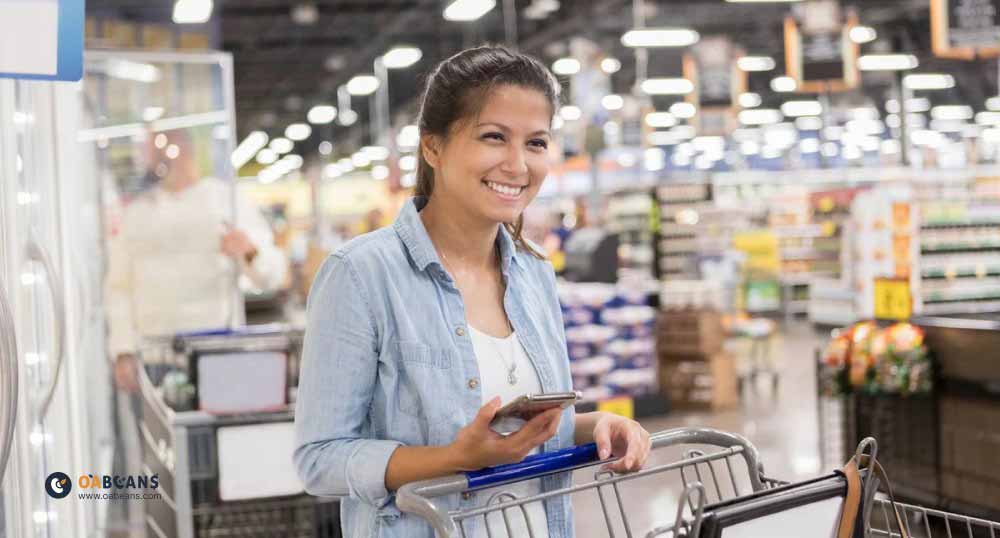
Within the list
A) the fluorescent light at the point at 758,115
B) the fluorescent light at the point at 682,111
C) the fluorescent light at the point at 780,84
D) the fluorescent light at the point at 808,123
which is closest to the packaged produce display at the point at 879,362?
the fluorescent light at the point at 682,111

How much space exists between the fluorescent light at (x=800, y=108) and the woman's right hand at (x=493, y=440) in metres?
32.5

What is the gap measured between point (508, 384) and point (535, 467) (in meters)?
0.17

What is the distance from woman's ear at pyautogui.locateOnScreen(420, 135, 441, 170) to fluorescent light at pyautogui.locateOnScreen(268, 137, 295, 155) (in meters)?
39.8

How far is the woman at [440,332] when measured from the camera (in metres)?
1.76

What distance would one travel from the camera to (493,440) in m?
1.62

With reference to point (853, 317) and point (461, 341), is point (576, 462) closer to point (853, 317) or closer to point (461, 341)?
point (461, 341)

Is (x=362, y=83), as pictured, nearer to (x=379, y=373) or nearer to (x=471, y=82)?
(x=471, y=82)

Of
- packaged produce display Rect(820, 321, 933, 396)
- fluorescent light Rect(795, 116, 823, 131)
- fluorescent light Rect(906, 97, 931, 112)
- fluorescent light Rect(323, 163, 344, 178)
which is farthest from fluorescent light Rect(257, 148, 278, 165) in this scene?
packaged produce display Rect(820, 321, 933, 396)

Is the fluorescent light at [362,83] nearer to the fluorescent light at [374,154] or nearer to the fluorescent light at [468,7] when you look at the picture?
the fluorescent light at [374,154]

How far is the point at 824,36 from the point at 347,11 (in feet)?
34.3

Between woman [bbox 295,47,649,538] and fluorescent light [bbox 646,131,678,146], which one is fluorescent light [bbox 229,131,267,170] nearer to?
fluorescent light [bbox 646,131,678,146]

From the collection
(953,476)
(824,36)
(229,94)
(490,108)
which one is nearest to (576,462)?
(490,108)

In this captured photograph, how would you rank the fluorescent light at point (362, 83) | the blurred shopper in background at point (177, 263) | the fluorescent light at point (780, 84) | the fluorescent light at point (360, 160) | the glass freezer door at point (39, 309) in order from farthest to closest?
the fluorescent light at point (360, 160), the fluorescent light at point (780, 84), the fluorescent light at point (362, 83), the blurred shopper in background at point (177, 263), the glass freezer door at point (39, 309)

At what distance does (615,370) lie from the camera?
33.9 feet
